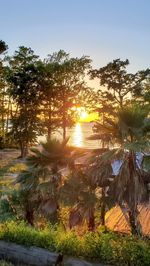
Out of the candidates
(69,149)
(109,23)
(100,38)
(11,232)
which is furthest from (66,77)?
(11,232)

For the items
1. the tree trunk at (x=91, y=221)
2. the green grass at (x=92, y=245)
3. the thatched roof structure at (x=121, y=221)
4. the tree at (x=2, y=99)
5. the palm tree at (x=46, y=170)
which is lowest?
the thatched roof structure at (x=121, y=221)

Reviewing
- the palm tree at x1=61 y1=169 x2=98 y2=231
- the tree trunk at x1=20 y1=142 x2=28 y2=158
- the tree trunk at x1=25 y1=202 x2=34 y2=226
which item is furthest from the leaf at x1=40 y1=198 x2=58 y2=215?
the tree trunk at x1=20 y1=142 x2=28 y2=158

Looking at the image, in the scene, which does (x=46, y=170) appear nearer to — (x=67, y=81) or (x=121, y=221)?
(x=121, y=221)

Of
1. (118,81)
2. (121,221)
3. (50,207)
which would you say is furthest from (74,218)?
(118,81)

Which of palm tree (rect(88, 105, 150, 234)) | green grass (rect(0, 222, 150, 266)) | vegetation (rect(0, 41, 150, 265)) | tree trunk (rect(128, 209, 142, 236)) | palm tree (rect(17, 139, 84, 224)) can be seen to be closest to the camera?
green grass (rect(0, 222, 150, 266))

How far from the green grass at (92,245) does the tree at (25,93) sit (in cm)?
2988

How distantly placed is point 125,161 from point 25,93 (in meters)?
31.1

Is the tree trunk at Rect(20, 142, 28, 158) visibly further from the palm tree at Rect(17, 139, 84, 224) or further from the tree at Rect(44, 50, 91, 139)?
the palm tree at Rect(17, 139, 84, 224)

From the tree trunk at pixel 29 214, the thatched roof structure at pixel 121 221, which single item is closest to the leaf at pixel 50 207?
the tree trunk at pixel 29 214

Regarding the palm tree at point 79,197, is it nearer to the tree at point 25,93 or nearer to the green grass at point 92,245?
the green grass at point 92,245

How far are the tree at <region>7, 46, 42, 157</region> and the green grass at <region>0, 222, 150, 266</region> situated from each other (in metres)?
29.9

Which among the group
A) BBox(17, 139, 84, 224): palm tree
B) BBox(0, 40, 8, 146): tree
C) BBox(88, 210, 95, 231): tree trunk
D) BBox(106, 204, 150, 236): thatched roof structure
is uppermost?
BBox(0, 40, 8, 146): tree

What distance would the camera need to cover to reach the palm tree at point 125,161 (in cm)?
889

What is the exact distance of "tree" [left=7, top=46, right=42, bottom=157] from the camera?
37.7 m
